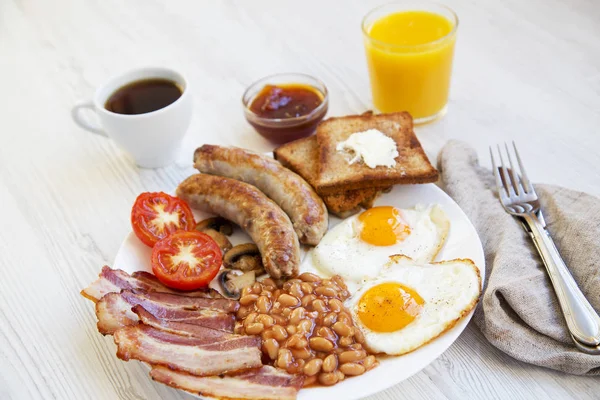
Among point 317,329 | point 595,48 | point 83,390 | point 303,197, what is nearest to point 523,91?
point 595,48

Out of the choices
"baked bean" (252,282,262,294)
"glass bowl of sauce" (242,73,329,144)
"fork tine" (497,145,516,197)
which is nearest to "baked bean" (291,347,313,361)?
"baked bean" (252,282,262,294)

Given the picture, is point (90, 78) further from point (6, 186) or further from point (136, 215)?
point (136, 215)

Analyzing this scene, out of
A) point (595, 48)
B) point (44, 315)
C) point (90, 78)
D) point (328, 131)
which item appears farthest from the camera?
point (90, 78)

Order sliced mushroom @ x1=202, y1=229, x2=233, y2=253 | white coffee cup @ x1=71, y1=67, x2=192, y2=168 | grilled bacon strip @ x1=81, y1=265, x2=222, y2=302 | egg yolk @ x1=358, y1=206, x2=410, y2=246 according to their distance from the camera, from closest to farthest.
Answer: grilled bacon strip @ x1=81, y1=265, x2=222, y2=302 < egg yolk @ x1=358, y1=206, x2=410, y2=246 < sliced mushroom @ x1=202, y1=229, x2=233, y2=253 < white coffee cup @ x1=71, y1=67, x2=192, y2=168

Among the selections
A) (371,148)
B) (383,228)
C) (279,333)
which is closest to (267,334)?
(279,333)

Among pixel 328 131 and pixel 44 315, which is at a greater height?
pixel 328 131

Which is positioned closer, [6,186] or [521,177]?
[521,177]

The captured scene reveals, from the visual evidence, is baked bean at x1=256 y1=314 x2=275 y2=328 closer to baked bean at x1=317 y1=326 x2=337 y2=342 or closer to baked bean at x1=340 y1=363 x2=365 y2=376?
baked bean at x1=317 y1=326 x2=337 y2=342
